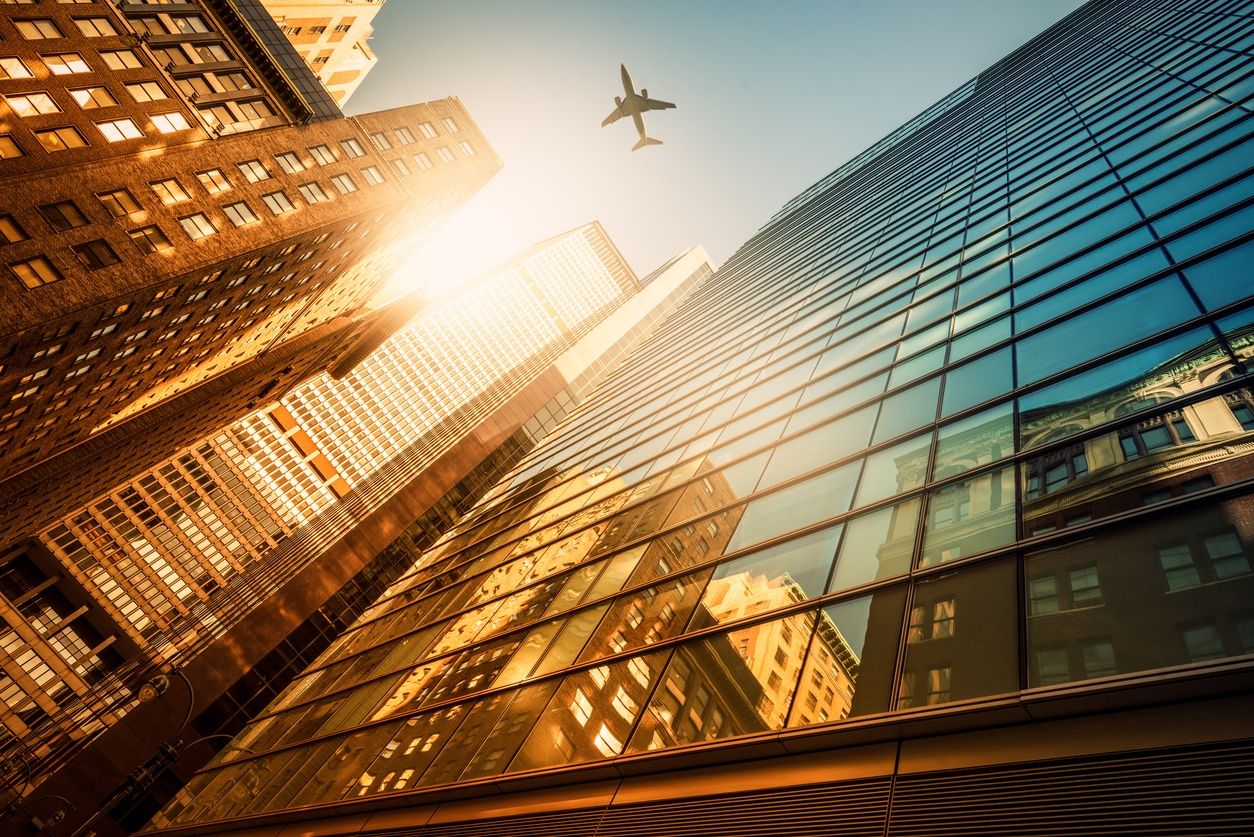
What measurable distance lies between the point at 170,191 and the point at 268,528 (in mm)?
101889

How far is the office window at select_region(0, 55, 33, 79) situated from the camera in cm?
2388

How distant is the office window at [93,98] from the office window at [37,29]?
2.12 metres

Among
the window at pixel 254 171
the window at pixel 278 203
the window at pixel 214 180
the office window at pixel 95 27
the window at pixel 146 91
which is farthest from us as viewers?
the window at pixel 278 203

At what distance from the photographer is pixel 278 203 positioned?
3409 centimetres

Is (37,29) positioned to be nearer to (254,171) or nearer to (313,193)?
(254,171)

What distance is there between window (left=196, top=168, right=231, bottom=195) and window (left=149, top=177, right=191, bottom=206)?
4.05ft

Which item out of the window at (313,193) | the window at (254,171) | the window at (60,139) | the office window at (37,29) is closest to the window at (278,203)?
the window at (254,171)

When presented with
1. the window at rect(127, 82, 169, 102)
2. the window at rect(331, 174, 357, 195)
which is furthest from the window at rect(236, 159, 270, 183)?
the window at rect(331, 174, 357, 195)

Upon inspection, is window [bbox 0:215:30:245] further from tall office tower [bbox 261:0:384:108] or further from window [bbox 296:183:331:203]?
tall office tower [bbox 261:0:384:108]

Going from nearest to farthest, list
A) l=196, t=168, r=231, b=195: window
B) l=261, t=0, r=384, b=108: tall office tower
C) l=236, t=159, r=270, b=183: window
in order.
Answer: l=196, t=168, r=231, b=195: window < l=236, t=159, r=270, b=183: window < l=261, t=0, r=384, b=108: tall office tower

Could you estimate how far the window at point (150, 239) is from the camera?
26047mm

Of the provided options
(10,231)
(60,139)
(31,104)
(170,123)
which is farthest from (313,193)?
(10,231)

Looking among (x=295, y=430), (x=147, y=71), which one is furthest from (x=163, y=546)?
(x=147, y=71)

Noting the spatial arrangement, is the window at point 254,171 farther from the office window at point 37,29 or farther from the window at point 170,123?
the office window at point 37,29
